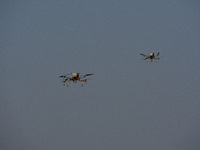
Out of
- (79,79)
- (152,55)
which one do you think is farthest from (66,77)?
(152,55)

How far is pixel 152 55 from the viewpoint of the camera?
110562 millimetres

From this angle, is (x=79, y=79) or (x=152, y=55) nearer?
(x=79, y=79)

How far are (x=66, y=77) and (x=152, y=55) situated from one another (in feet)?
142

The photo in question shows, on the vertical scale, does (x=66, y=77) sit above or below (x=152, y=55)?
below

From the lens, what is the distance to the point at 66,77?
276 ft

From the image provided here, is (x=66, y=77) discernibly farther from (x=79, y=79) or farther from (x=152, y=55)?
(x=152, y=55)

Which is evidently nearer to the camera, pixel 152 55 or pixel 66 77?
pixel 66 77

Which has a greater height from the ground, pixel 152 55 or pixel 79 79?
pixel 152 55

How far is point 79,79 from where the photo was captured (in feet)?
273

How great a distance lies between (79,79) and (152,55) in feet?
134
